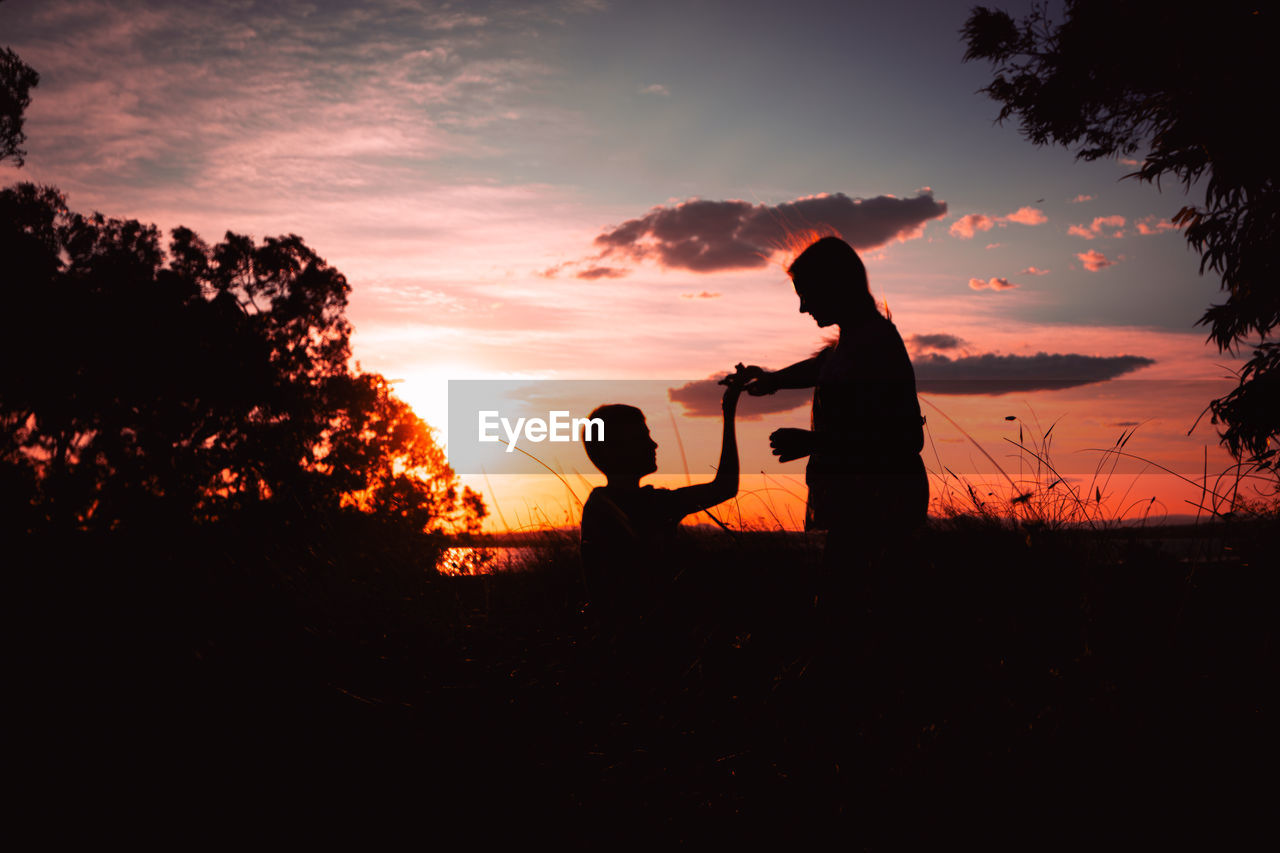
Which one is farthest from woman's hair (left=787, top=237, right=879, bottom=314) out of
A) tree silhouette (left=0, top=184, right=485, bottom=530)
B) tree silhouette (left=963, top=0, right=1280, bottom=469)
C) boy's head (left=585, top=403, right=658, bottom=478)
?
tree silhouette (left=0, top=184, right=485, bottom=530)

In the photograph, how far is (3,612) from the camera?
466 centimetres

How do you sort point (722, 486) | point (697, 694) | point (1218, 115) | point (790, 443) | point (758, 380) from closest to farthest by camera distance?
point (697, 694) < point (790, 443) < point (722, 486) < point (758, 380) < point (1218, 115)

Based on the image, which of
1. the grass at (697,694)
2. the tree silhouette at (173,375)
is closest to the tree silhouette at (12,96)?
the tree silhouette at (173,375)

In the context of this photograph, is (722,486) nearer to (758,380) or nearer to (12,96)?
(758,380)

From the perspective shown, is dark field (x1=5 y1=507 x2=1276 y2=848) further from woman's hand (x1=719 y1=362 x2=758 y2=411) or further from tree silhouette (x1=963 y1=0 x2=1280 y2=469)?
tree silhouette (x1=963 y1=0 x2=1280 y2=469)

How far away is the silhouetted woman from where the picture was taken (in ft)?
10.00

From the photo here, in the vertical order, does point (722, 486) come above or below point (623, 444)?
below

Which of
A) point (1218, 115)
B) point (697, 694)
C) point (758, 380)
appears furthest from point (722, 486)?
point (1218, 115)

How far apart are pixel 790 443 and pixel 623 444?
2.38ft

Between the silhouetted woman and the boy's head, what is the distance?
0.59 m

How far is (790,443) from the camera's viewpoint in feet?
9.98

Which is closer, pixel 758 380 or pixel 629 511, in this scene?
pixel 629 511

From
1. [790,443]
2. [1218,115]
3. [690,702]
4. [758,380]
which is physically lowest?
[690,702]

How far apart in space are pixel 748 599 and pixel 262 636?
2.80 metres
